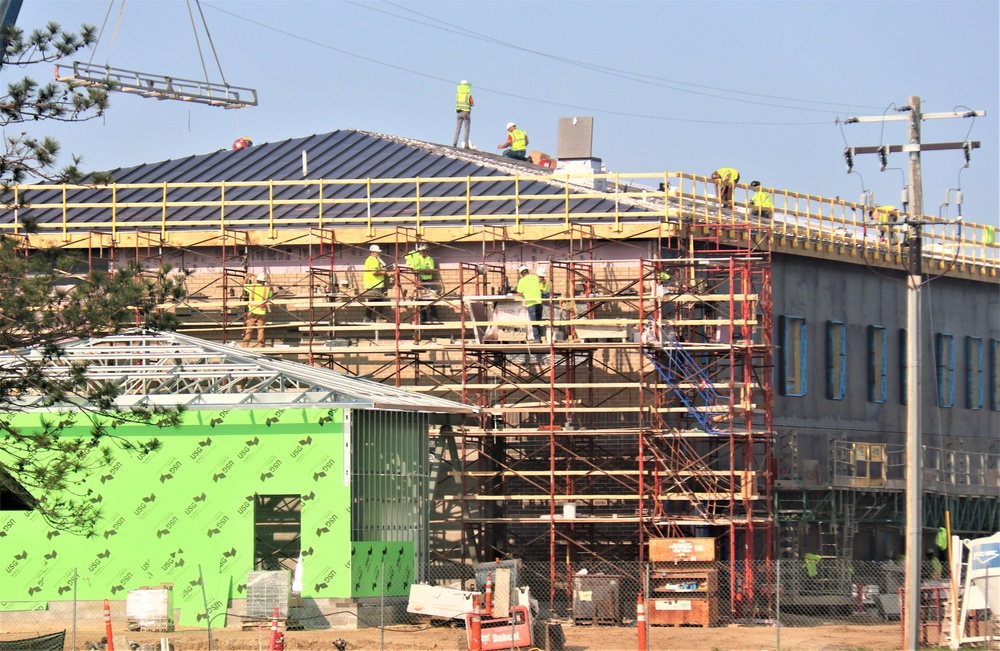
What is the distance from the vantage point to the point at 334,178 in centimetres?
4575

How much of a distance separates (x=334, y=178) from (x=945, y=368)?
17.7 meters

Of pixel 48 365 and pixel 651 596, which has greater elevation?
pixel 48 365

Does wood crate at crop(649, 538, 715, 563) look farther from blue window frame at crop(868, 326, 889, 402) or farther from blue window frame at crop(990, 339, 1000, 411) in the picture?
blue window frame at crop(990, 339, 1000, 411)

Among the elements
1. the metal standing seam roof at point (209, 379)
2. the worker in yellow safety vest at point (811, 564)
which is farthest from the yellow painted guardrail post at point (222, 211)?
the worker in yellow safety vest at point (811, 564)

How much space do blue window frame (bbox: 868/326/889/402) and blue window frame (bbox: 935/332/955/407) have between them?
10.7ft

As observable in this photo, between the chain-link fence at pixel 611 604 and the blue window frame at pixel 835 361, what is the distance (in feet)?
24.6

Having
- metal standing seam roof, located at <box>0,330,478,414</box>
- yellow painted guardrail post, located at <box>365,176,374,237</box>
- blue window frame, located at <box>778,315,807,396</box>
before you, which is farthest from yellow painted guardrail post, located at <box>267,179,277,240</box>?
blue window frame, located at <box>778,315,807,396</box>

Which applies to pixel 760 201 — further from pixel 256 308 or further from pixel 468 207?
pixel 256 308

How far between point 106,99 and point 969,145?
13.4 metres

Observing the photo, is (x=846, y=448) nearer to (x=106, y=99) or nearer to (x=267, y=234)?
(x=267, y=234)

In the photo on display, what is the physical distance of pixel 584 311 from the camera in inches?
1512

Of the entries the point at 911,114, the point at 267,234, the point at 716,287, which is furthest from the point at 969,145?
the point at 267,234

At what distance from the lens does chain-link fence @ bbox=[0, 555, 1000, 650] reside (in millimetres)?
32375

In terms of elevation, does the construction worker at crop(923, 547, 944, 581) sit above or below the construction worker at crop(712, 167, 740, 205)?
below
